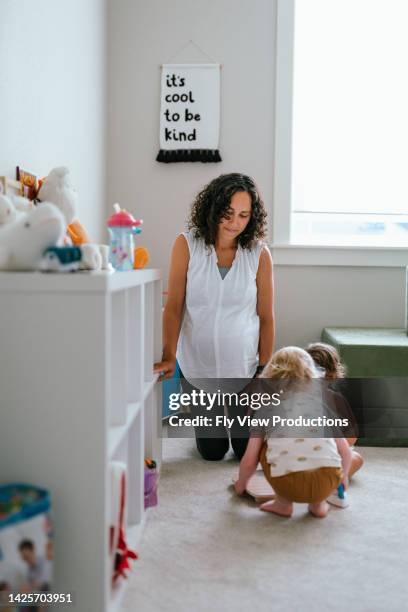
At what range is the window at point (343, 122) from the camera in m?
2.82

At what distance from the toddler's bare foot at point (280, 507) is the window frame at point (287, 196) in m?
1.40

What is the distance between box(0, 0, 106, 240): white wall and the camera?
1565 mm

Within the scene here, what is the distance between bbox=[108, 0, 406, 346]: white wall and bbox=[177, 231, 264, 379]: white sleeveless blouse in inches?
31.7

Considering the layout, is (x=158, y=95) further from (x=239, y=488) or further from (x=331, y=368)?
(x=239, y=488)

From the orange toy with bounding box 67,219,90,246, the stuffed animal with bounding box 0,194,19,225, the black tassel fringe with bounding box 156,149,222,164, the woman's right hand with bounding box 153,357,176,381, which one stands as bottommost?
the woman's right hand with bounding box 153,357,176,381

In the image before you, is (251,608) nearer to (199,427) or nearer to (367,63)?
(199,427)

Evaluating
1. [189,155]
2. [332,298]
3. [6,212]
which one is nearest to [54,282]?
[6,212]

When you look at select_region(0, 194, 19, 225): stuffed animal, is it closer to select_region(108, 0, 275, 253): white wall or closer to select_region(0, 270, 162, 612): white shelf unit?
select_region(0, 270, 162, 612): white shelf unit

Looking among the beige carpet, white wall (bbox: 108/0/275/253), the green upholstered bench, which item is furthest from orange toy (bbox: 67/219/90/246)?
white wall (bbox: 108/0/275/253)

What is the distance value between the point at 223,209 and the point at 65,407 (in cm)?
114

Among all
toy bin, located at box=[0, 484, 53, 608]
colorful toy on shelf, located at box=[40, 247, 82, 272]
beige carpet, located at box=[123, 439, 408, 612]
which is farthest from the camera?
beige carpet, located at box=[123, 439, 408, 612]

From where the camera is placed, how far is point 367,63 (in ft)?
9.34

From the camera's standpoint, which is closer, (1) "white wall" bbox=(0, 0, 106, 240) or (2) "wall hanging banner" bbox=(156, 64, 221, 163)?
(1) "white wall" bbox=(0, 0, 106, 240)

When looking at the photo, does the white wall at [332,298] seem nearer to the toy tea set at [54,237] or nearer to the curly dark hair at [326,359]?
the curly dark hair at [326,359]
